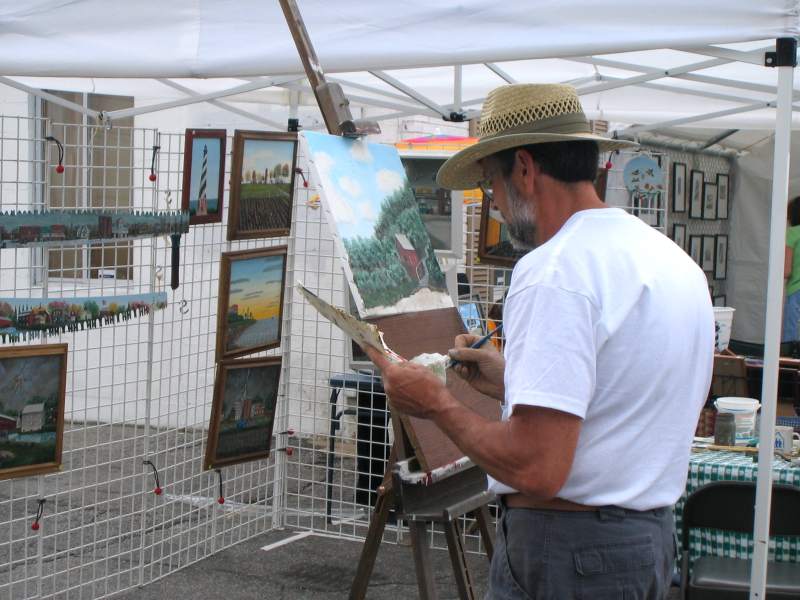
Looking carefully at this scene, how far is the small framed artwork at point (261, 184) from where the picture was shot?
435cm

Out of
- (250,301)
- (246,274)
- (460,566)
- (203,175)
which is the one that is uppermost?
(203,175)

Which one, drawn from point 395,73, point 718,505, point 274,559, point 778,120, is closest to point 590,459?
point 778,120

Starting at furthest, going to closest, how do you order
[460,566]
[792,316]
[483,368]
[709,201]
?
1. [709,201]
2. [792,316]
3. [460,566]
4. [483,368]

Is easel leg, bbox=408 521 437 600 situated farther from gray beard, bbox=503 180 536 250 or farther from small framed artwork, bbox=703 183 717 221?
small framed artwork, bbox=703 183 717 221

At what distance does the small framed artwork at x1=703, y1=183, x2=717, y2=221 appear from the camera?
9727mm

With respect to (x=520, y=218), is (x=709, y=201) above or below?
above

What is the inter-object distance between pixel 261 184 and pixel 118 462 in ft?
7.72

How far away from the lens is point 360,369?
4.90 meters

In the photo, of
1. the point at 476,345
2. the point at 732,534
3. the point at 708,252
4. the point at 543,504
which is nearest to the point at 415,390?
the point at 543,504

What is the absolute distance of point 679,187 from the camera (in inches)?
360

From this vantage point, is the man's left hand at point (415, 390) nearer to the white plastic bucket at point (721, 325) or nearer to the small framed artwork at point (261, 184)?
the small framed artwork at point (261, 184)

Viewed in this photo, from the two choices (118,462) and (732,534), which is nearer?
(732,534)

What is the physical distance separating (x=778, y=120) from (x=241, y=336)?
2552 mm

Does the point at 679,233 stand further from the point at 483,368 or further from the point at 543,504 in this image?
the point at 543,504
